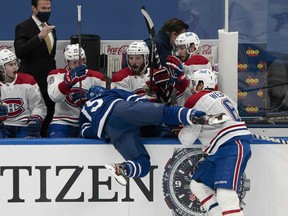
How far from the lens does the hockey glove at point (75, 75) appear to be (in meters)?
6.00

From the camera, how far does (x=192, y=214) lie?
5.87 meters

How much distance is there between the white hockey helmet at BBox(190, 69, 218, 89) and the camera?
569cm

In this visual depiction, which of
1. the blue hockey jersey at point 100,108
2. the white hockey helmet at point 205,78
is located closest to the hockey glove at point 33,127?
the blue hockey jersey at point 100,108

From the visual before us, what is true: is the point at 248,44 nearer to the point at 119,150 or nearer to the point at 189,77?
the point at 189,77

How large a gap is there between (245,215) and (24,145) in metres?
1.34

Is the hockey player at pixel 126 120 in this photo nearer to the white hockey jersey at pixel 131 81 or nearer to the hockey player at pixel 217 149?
the hockey player at pixel 217 149

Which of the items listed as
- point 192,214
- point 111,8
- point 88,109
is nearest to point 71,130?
point 88,109

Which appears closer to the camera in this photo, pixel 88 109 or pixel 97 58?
pixel 88 109

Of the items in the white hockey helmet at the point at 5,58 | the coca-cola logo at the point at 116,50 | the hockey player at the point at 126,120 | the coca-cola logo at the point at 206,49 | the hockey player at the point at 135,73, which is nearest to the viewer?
the hockey player at the point at 126,120

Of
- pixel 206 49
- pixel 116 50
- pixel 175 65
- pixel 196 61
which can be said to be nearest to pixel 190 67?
pixel 196 61

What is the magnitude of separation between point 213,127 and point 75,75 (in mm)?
943

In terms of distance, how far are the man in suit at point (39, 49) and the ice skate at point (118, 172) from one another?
48.0 inches

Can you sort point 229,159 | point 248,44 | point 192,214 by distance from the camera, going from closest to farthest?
1. point 229,159
2. point 192,214
3. point 248,44

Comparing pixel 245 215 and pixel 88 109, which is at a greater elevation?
pixel 88 109
